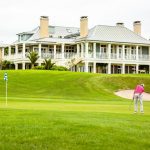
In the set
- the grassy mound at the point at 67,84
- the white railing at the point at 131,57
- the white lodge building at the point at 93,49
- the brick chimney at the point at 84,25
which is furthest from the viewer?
the white railing at the point at 131,57

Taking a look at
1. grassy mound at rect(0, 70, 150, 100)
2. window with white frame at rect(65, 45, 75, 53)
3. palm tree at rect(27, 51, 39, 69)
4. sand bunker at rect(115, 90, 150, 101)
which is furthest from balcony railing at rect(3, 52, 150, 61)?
sand bunker at rect(115, 90, 150, 101)

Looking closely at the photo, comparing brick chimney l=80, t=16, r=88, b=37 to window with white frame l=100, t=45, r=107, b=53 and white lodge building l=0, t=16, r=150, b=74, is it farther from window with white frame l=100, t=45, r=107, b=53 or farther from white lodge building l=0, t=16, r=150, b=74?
window with white frame l=100, t=45, r=107, b=53

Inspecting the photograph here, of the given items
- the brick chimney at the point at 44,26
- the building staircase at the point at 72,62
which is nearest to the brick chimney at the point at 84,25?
the building staircase at the point at 72,62

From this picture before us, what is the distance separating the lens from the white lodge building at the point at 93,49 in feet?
293

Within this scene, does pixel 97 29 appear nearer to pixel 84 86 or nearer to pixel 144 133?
pixel 84 86

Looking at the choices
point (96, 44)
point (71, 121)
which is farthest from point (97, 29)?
point (71, 121)

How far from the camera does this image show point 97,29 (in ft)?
309

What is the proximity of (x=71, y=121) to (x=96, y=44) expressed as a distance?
71.3 meters

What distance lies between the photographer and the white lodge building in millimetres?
89188

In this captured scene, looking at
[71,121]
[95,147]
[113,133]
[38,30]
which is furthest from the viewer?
[38,30]

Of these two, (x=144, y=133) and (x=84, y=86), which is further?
(x=84, y=86)

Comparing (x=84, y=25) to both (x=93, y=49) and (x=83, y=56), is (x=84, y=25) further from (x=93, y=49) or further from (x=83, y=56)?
(x=83, y=56)

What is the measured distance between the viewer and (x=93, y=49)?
292 ft

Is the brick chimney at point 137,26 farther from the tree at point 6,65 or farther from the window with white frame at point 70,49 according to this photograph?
the tree at point 6,65
